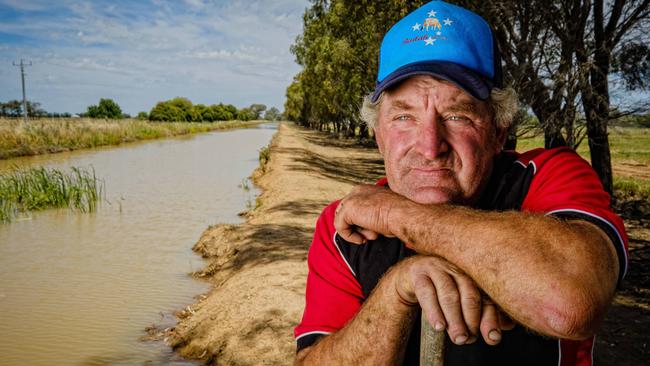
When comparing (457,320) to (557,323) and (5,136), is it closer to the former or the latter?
(557,323)

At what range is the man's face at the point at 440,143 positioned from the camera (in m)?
1.52

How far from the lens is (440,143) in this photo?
1525 mm

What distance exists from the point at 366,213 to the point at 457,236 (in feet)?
1.08

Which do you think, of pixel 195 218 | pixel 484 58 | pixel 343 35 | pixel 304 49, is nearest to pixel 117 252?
pixel 195 218

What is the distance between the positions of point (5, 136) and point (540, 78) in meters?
27.2

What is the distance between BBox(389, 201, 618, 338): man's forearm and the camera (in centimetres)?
98

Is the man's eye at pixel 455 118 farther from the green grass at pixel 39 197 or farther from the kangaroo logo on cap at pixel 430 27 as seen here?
the green grass at pixel 39 197

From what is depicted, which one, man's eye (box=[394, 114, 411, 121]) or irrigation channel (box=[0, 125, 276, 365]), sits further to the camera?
irrigation channel (box=[0, 125, 276, 365])

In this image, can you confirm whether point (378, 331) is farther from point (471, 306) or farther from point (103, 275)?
point (103, 275)

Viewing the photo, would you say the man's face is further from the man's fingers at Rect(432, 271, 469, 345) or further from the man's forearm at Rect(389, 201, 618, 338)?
the man's fingers at Rect(432, 271, 469, 345)

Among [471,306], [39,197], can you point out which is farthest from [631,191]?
[39,197]

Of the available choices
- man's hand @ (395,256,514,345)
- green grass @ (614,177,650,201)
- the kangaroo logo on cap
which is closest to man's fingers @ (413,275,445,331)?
man's hand @ (395,256,514,345)

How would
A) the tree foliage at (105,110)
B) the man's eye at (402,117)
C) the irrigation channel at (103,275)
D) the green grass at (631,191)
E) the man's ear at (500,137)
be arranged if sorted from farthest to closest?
the tree foliage at (105,110) → the green grass at (631,191) → the irrigation channel at (103,275) → the man's ear at (500,137) → the man's eye at (402,117)

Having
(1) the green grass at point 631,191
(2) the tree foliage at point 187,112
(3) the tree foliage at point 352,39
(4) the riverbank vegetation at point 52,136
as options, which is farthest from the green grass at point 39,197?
(2) the tree foliage at point 187,112
